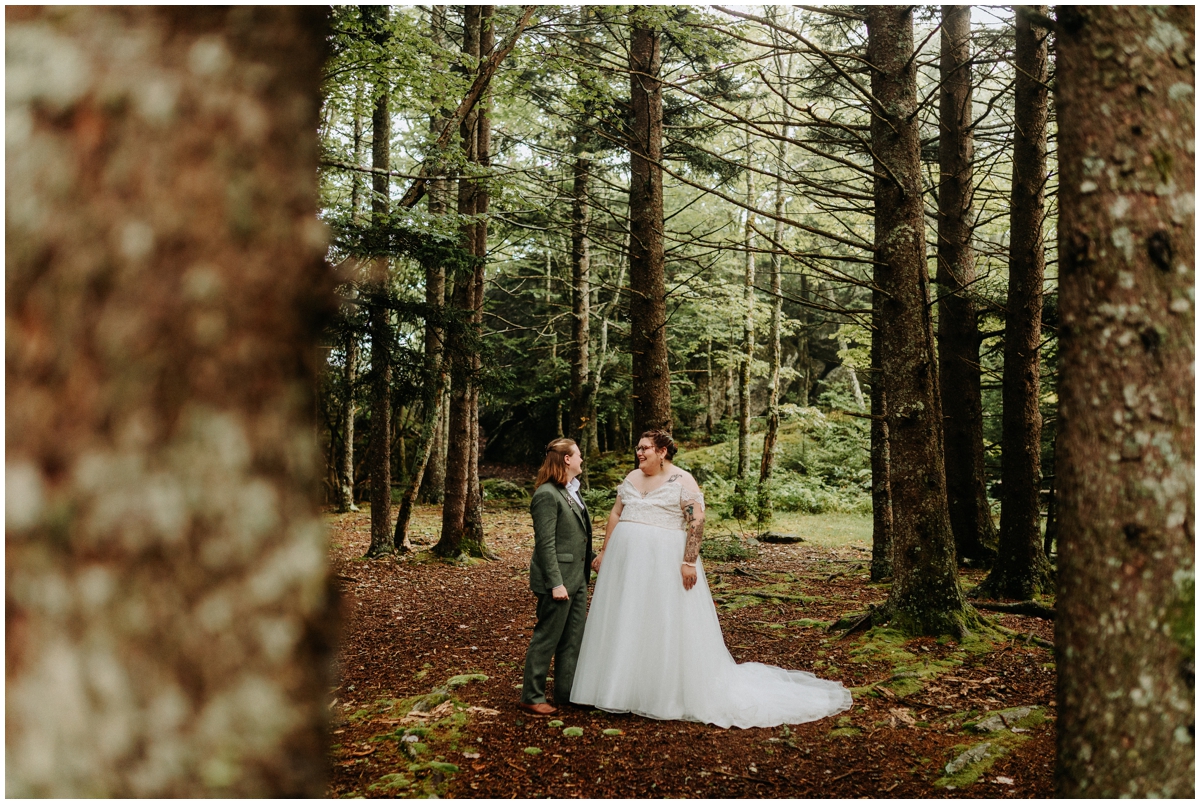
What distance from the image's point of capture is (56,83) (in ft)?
3.54

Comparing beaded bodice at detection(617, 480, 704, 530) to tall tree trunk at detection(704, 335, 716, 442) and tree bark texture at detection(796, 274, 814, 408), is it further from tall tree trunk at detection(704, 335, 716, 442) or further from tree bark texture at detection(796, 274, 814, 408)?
tree bark texture at detection(796, 274, 814, 408)

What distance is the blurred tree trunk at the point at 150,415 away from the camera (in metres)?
1.06

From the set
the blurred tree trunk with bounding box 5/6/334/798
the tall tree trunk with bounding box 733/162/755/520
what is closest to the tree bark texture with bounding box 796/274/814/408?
the tall tree trunk with bounding box 733/162/755/520

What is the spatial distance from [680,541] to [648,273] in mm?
3634

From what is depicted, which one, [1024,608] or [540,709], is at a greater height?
[1024,608]

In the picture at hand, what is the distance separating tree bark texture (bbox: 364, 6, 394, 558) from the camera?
8664 mm

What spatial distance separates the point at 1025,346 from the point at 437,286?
28.6ft

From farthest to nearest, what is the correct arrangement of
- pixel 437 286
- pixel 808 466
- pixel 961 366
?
pixel 808 466, pixel 437 286, pixel 961 366

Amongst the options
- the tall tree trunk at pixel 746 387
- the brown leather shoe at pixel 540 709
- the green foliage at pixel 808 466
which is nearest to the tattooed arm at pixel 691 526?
the brown leather shoe at pixel 540 709

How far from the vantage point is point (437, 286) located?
39.4 ft

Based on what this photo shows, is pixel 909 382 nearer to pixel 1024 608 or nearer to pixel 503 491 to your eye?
pixel 1024 608

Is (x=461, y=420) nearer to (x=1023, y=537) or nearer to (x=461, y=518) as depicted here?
(x=461, y=518)

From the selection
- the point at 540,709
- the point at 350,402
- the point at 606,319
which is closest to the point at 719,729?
the point at 540,709

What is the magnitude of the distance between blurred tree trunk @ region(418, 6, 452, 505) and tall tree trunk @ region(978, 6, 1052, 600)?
6859mm
